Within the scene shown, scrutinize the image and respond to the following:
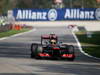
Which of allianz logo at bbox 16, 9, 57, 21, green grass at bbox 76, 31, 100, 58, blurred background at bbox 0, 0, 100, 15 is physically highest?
blurred background at bbox 0, 0, 100, 15

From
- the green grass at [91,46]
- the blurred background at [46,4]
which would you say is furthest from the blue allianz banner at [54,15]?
the green grass at [91,46]

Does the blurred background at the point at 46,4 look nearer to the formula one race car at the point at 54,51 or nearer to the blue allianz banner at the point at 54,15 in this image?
the blue allianz banner at the point at 54,15

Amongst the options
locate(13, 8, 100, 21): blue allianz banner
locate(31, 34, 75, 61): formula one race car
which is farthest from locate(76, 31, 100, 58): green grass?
locate(13, 8, 100, 21): blue allianz banner

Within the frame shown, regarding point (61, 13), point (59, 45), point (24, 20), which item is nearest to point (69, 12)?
point (61, 13)

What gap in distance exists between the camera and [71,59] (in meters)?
20.2

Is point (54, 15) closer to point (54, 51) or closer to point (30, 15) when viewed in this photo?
point (30, 15)

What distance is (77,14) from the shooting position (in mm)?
80625

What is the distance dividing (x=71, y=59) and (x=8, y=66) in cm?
429

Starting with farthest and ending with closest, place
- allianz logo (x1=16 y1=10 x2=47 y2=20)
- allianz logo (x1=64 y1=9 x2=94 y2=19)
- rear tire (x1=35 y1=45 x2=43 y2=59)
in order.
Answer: allianz logo (x1=16 y1=10 x2=47 y2=20)
allianz logo (x1=64 y1=9 x2=94 y2=19)
rear tire (x1=35 y1=45 x2=43 y2=59)

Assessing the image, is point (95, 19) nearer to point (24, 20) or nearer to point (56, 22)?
point (56, 22)

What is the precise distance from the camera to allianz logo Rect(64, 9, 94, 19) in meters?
78.9

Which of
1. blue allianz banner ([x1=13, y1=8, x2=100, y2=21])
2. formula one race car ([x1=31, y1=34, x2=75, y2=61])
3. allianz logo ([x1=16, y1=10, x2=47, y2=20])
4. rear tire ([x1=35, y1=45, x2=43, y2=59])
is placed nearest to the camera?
formula one race car ([x1=31, y1=34, x2=75, y2=61])

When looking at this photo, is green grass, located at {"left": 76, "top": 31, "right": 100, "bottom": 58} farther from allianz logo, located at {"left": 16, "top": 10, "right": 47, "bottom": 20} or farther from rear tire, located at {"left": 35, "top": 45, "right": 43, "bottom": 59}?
allianz logo, located at {"left": 16, "top": 10, "right": 47, "bottom": 20}

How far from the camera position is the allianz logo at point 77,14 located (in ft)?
259
